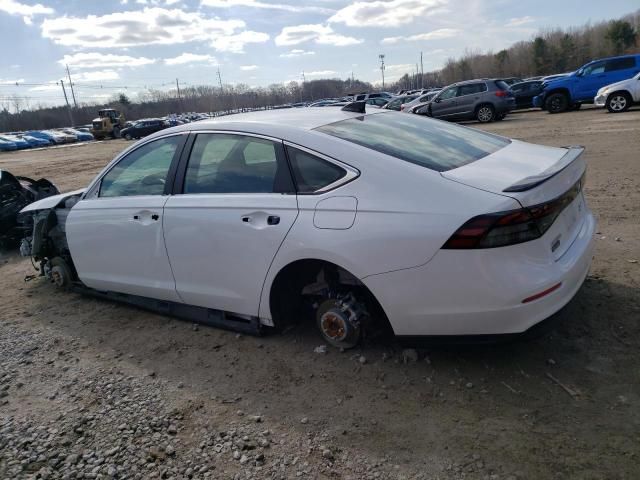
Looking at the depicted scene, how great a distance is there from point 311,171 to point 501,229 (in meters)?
1.18

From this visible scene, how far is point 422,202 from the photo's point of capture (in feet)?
8.51

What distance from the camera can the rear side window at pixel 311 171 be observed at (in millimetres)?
2928

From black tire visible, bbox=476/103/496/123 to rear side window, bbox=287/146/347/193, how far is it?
62.5 ft

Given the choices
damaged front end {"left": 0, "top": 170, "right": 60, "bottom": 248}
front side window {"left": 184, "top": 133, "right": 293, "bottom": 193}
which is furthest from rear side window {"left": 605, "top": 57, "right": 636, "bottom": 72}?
front side window {"left": 184, "top": 133, "right": 293, "bottom": 193}

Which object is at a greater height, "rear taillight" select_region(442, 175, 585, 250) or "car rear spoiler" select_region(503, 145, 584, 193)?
"car rear spoiler" select_region(503, 145, 584, 193)

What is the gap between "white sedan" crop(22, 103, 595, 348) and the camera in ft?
8.20

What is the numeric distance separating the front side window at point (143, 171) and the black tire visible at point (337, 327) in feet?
5.16

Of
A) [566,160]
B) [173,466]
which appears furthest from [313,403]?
[566,160]

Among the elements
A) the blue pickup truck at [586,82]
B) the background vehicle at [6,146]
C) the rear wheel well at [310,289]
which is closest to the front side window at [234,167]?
the rear wheel well at [310,289]

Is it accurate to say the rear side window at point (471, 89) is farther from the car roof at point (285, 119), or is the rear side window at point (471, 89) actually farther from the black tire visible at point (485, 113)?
the car roof at point (285, 119)

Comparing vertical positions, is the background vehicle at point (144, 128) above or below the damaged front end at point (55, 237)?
above

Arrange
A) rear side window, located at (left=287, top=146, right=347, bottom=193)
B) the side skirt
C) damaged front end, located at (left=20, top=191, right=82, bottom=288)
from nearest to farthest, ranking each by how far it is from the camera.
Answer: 1. rear side window, located at (left=287, top=146, right=347, bottom=193)
2. the side skirt
3. damaged front end, located at (left=20, top=191, right=82, bottom=288)

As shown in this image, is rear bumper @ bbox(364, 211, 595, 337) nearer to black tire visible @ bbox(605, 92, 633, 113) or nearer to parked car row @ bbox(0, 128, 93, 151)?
black tire visible @ bbox(605, 92, 633, 113)

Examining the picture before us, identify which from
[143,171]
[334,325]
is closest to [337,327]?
[334,325]
